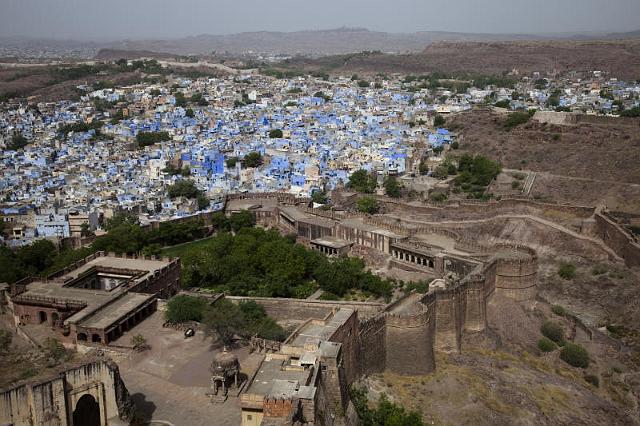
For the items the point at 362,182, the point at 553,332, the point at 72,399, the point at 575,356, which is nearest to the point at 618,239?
the point at 553,332

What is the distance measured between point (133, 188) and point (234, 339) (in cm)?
2231

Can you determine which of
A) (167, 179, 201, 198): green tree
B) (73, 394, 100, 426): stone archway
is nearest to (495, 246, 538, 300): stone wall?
(73, 394, 100, 426): stone archway

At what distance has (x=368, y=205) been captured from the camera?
31984 millimetres

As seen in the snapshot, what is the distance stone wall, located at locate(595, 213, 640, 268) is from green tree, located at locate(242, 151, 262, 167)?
73.2 feet

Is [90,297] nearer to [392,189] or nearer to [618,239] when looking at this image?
[618,239]

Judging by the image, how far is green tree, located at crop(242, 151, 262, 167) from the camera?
143 ft

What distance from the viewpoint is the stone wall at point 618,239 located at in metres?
24.3

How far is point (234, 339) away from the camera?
55.0ft

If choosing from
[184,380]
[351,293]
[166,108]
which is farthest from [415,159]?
[166,108]

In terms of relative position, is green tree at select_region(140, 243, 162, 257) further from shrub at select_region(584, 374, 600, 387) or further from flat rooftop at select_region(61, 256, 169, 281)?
shrub at select_region(584, 374, 600, 387)

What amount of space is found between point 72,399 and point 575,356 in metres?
14.1

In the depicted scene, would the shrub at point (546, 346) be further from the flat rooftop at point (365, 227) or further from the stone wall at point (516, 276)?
the flat rooftop at point (365, 227)

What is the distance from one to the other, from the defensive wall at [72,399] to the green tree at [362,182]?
2446 cm

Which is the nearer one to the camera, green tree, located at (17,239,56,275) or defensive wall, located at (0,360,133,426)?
defensive wall, located at (0,360,133,426)
